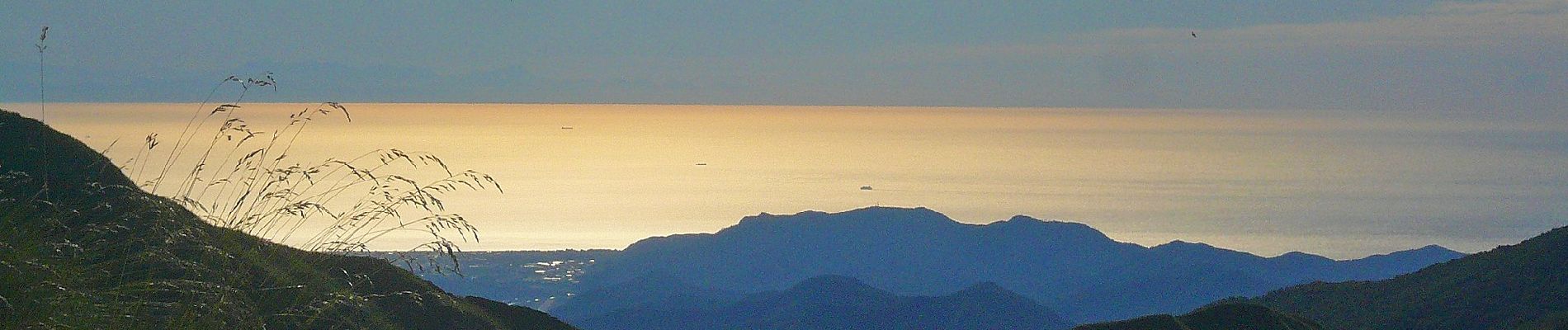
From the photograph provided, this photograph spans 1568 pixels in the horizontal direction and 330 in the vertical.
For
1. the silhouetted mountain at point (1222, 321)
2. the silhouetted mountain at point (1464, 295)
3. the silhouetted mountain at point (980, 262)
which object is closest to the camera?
the silhouetted mountain at point (1222, 321)

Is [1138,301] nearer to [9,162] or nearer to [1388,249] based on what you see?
[1388,249]

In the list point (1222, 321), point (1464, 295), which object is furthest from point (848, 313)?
point (1222, 321)

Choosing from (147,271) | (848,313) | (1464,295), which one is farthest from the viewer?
(848,313)

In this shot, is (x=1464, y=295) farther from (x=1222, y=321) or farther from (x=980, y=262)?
(x=980, y=262)

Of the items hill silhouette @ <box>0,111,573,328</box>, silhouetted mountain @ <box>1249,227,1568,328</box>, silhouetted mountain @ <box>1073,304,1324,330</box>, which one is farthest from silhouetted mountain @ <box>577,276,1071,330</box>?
hill silhouette @ <box>0,111,573,328</box>

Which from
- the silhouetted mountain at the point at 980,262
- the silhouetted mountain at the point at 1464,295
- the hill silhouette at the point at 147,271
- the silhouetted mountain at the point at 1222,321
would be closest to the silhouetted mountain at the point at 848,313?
the silhouetted mountain at the point at 980,262

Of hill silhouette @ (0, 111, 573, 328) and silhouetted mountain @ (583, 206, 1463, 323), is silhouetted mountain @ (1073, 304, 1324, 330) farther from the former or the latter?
silhouetted mountain @ (583, 206, 1463, 323)

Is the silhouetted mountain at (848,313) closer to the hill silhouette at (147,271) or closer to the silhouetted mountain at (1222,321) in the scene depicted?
the silhouetted mountain at (1222,321)
